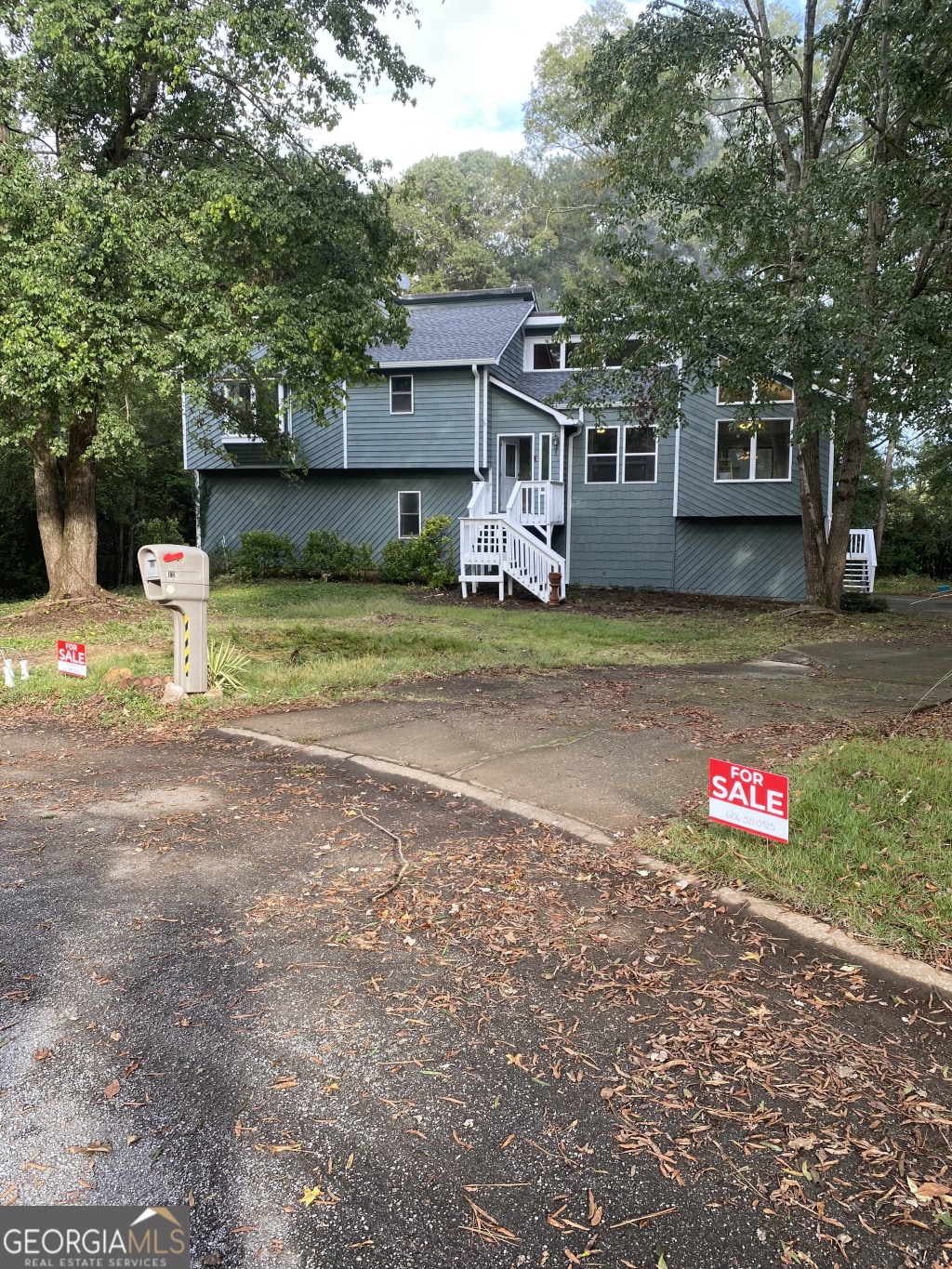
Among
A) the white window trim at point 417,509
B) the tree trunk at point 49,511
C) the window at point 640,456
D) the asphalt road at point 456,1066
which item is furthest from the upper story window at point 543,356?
the asphalt road at point 456,1066

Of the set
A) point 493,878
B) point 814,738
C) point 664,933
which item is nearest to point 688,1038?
point 664,933

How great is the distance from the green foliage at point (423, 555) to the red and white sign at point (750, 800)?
16.8m

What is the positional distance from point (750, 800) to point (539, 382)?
20.6 metres

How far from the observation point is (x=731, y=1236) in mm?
2031

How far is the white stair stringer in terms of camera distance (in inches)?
740

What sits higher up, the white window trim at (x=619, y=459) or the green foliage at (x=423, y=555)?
the white window trim at (x=619, y=459)

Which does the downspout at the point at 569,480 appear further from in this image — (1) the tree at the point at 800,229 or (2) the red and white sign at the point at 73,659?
(2) the red and white sign at the point at 73,659

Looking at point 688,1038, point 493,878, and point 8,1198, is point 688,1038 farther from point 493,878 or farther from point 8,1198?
point 8,1198

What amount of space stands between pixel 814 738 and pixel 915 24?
977 cm

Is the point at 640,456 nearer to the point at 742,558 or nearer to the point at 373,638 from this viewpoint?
the point at 742,558

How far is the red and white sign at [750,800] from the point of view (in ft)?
13.2

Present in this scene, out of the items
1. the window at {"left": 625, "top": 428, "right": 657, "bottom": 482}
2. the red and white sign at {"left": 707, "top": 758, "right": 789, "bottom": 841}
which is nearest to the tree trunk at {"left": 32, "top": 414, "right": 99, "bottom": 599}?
the red and white sign at {"left": 707, "top": 758, "right": 789, "bottom": 841}

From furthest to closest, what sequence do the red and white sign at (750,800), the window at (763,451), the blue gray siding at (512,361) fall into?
the blue gray siding at (512,361) → the window at (763,451) → the red and white sign at (750,800)

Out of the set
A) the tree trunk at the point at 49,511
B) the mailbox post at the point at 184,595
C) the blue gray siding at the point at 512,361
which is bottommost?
the mailbox post at the point at 184,595
